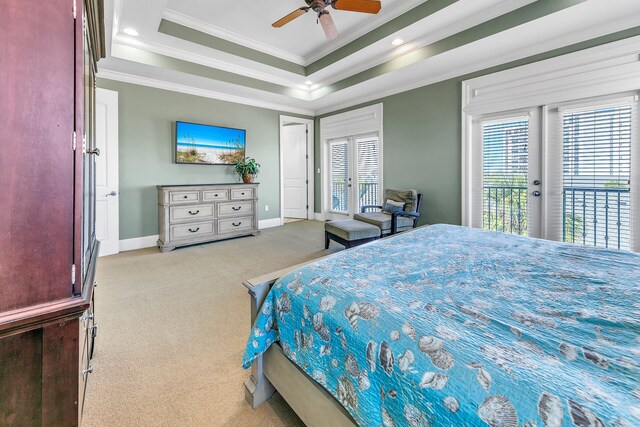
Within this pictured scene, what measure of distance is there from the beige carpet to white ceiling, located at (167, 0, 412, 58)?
10.2 feet

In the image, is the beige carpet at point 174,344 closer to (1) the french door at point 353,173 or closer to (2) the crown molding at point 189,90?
(1) the french door at point 353,173

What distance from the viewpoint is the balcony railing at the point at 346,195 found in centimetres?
568

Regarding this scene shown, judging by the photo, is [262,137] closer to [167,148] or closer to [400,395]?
[167,148]

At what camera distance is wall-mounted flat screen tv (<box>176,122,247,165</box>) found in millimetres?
4715

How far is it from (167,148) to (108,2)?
7.49 ft

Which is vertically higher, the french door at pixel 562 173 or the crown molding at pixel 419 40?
the crown molding at pixel 419 40

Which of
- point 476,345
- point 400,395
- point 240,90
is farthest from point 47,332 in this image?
point 240,90

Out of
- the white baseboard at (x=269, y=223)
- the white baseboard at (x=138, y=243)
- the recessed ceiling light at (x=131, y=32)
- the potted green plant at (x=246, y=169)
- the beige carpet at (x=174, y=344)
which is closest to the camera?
the beige carpet at (x=174, y=344)

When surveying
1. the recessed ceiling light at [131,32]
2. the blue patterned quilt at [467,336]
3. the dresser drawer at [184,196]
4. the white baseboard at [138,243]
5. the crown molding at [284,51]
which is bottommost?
the white baseboard at [138,243]

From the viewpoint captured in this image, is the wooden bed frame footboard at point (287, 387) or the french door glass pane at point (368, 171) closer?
the wooden bed frame footboard at point (287, 387)

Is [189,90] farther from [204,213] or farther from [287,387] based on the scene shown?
[287,387]

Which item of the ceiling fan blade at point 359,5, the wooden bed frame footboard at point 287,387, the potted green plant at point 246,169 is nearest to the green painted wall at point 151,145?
the potted green plant at point 246,169

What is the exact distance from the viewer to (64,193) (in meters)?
0.76

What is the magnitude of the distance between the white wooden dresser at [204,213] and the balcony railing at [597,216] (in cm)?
443
